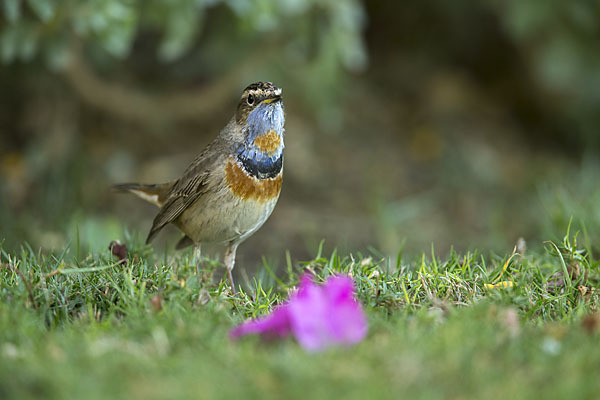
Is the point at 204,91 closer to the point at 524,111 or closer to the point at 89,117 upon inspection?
the point at 89,117

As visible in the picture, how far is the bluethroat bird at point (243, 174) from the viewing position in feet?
14.8

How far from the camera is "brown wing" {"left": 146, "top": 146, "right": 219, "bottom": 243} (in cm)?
469

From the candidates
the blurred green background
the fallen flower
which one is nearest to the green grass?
the fallen flower

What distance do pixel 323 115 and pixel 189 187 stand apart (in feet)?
10.3

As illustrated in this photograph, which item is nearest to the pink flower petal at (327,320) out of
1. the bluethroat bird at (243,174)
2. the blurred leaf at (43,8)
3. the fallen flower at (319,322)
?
the fallen flower at (319,322)

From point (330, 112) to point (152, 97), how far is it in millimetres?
1829

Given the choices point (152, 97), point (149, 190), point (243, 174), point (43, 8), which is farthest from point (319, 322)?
point (152, 97)

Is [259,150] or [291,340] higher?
[259,150]

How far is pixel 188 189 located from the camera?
4820 millimetres

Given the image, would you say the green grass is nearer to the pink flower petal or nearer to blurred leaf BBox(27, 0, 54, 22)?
the pink flower petal

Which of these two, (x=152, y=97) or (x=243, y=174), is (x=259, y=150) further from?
(x=152, y=97)

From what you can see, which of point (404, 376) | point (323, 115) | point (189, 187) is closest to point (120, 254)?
point (189, 187)

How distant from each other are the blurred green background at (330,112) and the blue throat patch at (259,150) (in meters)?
1.53

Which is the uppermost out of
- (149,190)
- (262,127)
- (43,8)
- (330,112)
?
(43,8)
